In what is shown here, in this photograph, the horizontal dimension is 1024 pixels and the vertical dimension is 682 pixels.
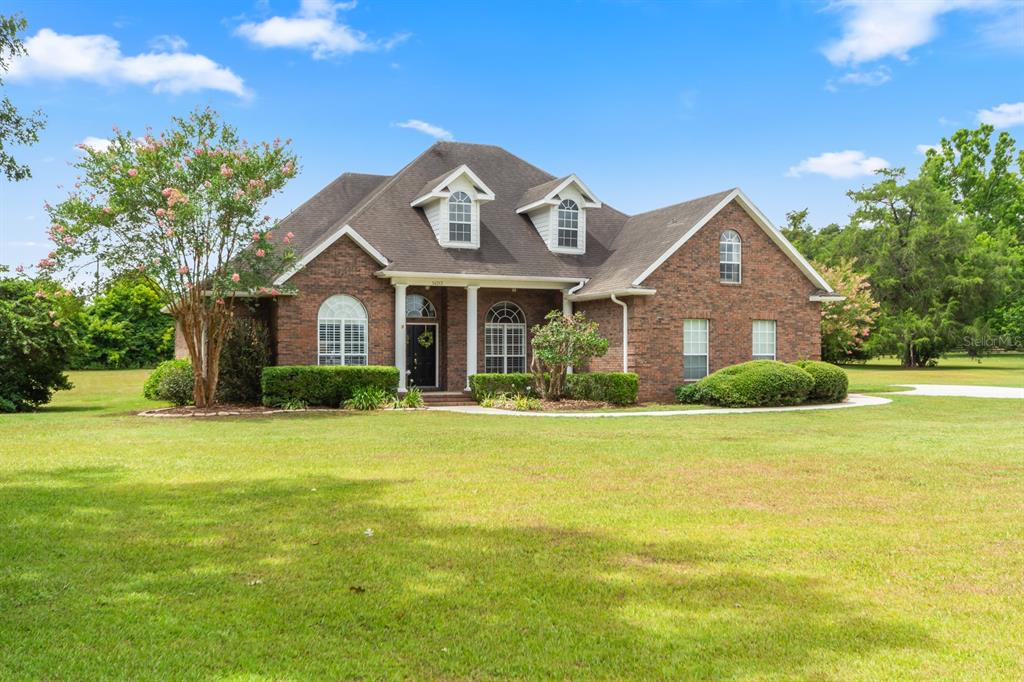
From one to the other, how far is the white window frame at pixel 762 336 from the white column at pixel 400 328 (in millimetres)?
10502

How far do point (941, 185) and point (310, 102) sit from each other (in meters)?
71.1

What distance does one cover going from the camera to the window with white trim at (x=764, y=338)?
25.9 meters

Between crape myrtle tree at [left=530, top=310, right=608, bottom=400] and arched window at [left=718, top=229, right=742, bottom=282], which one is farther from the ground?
arched window at [left=718, top=229, right=742, bottom=282]

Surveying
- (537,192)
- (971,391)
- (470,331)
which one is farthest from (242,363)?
(971,391)

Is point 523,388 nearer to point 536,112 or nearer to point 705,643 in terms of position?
point 536,112

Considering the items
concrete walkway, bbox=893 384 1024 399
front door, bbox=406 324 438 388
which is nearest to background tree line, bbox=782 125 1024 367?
concrete walkway, bbox=893 384 1024 399

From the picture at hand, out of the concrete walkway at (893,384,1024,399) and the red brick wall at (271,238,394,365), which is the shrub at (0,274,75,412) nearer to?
the red brick wall at (271,238,394,365)

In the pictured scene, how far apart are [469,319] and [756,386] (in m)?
8.16

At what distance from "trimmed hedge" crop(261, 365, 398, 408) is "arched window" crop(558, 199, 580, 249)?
8.31 metres

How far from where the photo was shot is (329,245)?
22516 millimetres

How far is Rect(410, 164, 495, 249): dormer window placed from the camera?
24938 mm

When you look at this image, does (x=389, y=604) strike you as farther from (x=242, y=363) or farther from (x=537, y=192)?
(x=537, y=192)

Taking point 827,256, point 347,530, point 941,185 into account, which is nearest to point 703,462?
point 347,530

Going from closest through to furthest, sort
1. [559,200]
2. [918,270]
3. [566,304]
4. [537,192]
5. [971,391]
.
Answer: [566,304] → [559,200] → [537,192] → [971,391] → [918,270]
